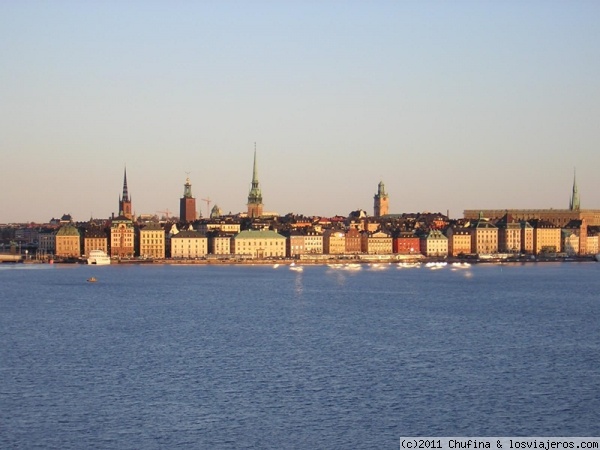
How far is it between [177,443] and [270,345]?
29.1 ft

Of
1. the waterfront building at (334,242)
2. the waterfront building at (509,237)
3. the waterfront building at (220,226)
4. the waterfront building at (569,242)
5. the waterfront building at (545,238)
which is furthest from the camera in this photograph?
the waterfront building at (569,242)

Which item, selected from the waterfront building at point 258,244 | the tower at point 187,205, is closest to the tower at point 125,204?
the tower at point 187,205

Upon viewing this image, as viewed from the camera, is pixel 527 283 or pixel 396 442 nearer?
pixel 396 442

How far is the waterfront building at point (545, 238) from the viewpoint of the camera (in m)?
89.9

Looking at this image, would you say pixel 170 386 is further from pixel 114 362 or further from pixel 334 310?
pixel 334 310

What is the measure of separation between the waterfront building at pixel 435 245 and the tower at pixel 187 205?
27.7 m

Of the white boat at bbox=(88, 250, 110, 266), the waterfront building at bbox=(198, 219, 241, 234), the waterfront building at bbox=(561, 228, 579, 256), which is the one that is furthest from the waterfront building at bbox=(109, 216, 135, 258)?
the waterfront building at bbox=(561, 228, 579, 256)

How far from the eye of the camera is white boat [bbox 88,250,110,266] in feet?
249

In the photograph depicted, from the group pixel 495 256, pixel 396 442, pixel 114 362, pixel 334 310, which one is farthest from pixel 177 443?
pixel 495 256

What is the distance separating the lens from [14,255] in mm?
86625

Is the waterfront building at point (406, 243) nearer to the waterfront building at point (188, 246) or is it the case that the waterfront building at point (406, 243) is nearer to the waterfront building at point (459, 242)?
the waterfront building at point (459, 242)

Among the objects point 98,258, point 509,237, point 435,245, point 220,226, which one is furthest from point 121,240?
point 509,237

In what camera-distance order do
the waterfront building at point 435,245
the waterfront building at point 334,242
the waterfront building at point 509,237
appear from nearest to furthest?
the waterfront building at point 334,242
the waterfront building at point 435,245
the waterfront building at point 509,237

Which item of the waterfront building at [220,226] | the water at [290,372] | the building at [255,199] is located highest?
the building at [255,199]
